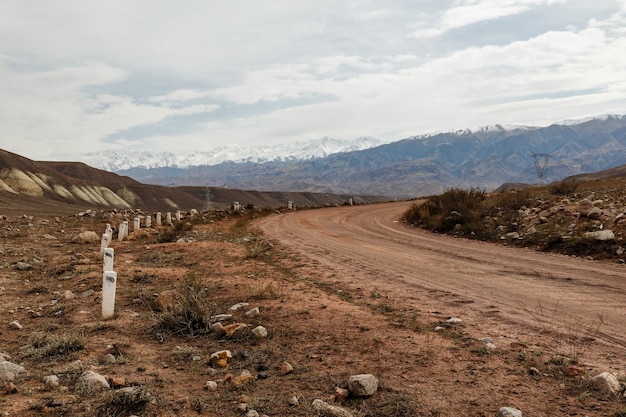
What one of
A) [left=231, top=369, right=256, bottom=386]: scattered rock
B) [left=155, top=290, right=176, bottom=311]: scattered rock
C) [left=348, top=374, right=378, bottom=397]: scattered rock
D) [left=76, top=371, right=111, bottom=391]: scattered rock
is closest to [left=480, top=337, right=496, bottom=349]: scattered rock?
[left=348, top=374, right=378, bottom=397]: scattered rock

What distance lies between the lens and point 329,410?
13.6 feet

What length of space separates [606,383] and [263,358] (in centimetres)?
380

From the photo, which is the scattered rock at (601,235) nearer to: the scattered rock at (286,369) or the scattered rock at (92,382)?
the scattered rock at (286,369)

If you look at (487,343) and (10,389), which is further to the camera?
(487,343)

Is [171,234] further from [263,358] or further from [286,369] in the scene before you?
[286,369]

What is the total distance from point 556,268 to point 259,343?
766cm

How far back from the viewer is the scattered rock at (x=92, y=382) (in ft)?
15.7

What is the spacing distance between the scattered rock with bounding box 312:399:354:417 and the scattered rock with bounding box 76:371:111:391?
7.83 feet

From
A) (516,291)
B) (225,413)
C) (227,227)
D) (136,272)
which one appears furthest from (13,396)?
(227,227)

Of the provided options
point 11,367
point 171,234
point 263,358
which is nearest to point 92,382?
point 11,367

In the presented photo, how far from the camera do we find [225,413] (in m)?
4.36

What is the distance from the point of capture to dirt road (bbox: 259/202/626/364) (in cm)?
619

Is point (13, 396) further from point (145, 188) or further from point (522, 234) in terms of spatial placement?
point (145, 188)

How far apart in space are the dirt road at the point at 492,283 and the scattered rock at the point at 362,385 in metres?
2.17
